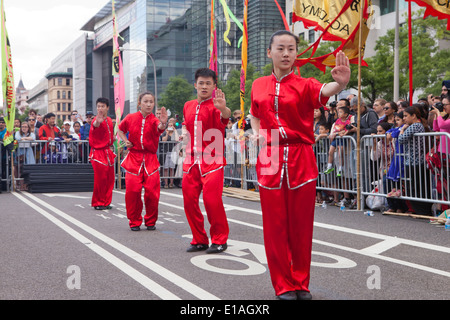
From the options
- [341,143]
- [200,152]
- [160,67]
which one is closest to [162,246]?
[200,152]

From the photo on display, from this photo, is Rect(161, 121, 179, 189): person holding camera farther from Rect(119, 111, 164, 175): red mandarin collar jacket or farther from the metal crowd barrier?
Rect(119, 111, 164, 175): red mandarin collar jacket

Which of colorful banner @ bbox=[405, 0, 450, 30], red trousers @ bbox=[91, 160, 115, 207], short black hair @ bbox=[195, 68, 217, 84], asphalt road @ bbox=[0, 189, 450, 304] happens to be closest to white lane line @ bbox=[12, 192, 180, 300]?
asphalt road @ bbox=[0, 189, 450, 304]

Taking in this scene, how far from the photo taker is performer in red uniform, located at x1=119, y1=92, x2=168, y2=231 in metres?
8.41

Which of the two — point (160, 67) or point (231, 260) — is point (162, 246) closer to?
point (231, 260)

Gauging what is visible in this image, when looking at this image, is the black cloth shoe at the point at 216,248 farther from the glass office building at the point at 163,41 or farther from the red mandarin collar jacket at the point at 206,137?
the glass office building at the point at 163,41

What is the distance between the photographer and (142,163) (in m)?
8.55

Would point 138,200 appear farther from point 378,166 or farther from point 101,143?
point 378,166

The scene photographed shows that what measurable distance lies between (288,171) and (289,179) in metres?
0.06

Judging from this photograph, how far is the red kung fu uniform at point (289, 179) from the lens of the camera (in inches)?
174

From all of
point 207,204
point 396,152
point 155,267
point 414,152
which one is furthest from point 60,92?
point 155,267

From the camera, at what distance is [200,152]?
671 centimetres

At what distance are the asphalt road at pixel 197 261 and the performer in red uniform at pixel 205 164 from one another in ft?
0.96

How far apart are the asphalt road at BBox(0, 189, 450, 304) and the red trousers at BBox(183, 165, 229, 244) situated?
245 mm

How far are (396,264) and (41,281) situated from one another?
10.9ft
